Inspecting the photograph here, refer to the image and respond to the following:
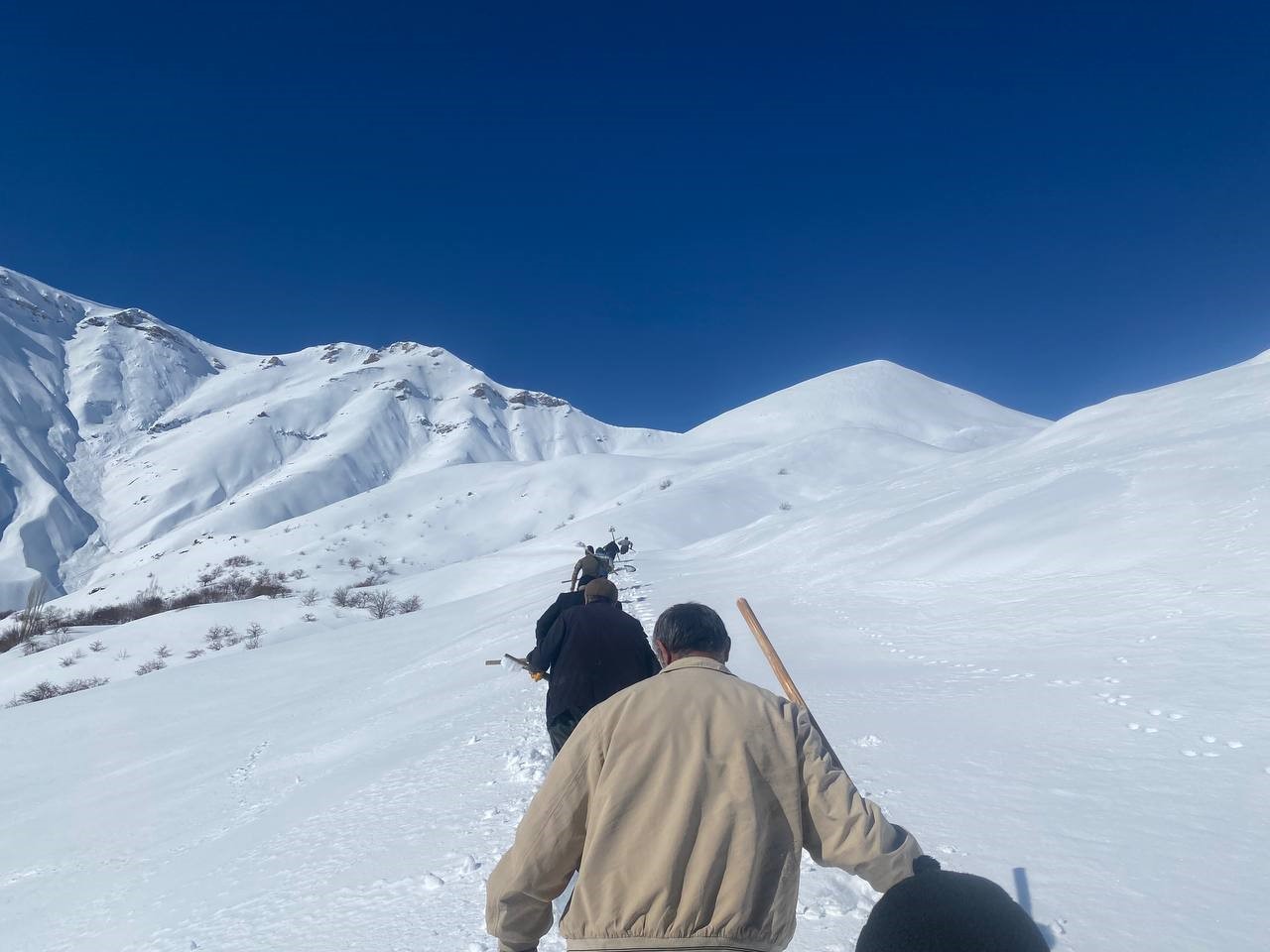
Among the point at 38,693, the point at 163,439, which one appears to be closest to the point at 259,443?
the point at 163,439

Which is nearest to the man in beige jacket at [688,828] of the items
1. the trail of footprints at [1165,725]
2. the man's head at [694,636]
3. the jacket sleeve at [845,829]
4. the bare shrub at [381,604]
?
the jacket sleeve at [845,829]

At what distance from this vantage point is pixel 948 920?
3.86ft

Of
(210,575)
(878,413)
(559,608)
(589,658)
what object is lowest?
(589,658)

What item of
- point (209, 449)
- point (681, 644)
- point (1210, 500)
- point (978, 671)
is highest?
point (209, 449)

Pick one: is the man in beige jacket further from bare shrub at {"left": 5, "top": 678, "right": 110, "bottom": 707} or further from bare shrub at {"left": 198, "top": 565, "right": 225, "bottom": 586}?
bare shrub at {"left": 198, "top": 565, "right": 225, "bottom": 586}

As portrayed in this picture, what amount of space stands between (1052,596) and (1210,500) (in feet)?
12.0

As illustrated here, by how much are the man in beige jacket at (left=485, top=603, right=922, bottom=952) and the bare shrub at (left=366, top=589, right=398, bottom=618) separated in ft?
98.1

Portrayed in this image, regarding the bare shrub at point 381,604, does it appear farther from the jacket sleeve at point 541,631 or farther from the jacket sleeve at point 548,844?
the jacket sleeve at point 548,844

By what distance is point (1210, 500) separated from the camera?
1030 centimetres

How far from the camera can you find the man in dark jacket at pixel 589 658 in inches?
148

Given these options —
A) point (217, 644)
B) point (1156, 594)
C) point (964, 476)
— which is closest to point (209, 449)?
point (217, 644)

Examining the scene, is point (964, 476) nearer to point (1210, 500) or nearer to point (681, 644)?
point (1210, 500)

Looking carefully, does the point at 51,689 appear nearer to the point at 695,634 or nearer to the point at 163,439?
the point at 695,634

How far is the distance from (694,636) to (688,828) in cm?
57
